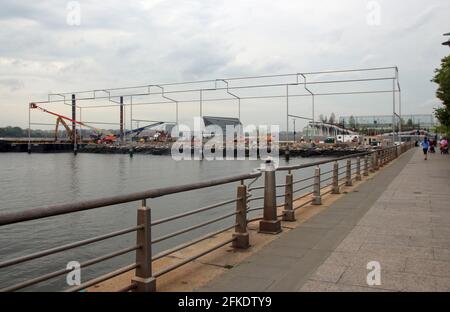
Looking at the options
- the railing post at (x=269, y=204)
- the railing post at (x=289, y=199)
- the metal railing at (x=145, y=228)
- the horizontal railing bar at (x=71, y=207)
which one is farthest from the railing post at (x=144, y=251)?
→ the railing post at (x=289, y=199)

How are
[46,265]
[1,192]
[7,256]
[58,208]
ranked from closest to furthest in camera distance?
1. [58,208]
2. [46,265]
3. [7,256]
4. [1,192]

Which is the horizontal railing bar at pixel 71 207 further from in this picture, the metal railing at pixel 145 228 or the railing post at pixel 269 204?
the railing post at pixel 269 204

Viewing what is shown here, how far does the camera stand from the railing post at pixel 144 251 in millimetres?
4848

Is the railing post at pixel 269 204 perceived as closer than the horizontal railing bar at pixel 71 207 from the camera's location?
No

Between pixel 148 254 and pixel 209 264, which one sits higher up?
pixel 148 254

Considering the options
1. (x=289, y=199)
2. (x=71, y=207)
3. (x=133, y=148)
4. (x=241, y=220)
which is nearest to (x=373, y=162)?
(x=289, y=199)

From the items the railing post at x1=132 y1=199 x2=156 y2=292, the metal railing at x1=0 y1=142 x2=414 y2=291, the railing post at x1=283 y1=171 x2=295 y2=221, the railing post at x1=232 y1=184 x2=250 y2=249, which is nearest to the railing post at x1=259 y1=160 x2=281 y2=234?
the metal railing at x1=0 y1=142 x2=414 y2=291

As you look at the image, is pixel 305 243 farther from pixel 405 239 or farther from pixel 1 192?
pixel 1 192

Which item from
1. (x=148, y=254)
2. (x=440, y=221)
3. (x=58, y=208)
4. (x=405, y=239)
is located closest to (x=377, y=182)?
(x=440, y=221)

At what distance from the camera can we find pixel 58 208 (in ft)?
12.7

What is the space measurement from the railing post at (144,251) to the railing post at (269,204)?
3.21 metres

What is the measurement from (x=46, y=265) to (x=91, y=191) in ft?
62.3

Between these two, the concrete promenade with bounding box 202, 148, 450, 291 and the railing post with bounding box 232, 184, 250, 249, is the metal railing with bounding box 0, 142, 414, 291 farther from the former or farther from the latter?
the concrete promenade with bounding box 202, 148, 450, 291

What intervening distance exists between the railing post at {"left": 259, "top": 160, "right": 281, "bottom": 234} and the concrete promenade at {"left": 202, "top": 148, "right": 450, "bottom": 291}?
0.30 metres
